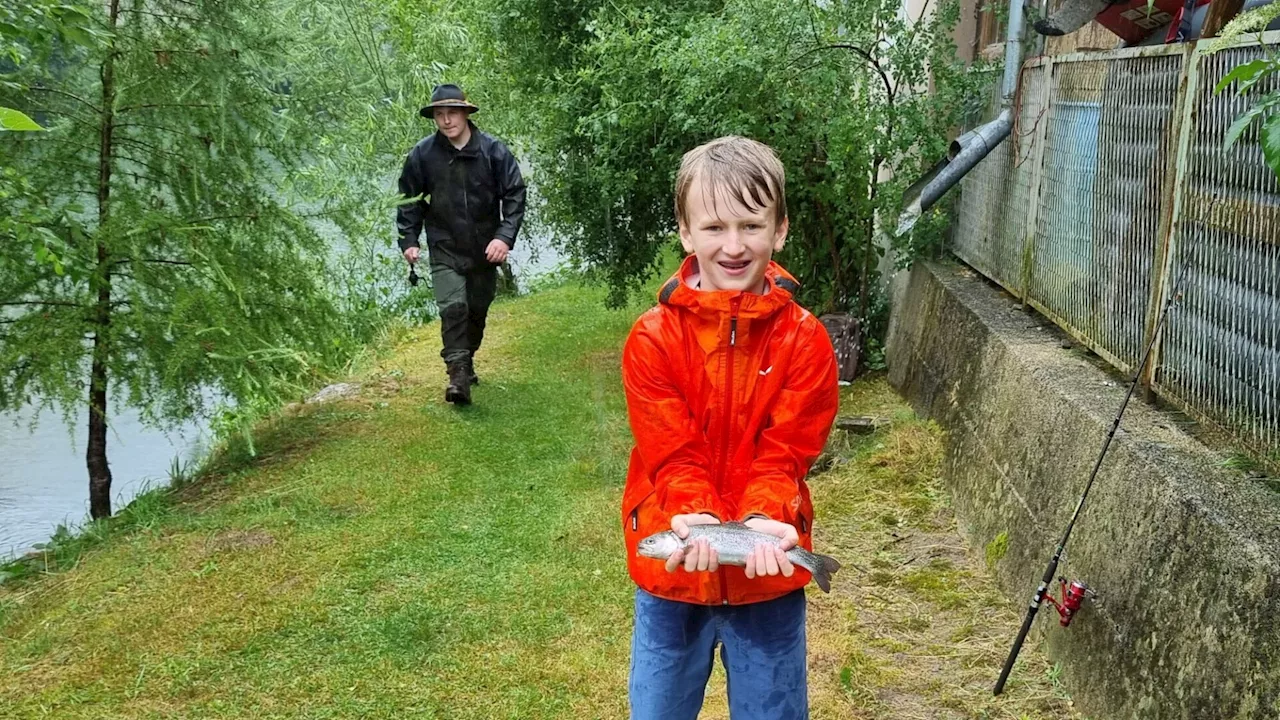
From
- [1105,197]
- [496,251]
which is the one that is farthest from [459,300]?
[1105,197]

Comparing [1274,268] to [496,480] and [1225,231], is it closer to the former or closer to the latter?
[1225,231]

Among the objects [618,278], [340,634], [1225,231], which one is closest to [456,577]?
[340,634]

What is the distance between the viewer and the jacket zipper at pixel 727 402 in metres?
2.56

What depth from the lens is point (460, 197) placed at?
7812mm

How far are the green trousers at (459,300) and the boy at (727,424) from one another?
523 centimetres

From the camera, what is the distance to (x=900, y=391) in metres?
7.39

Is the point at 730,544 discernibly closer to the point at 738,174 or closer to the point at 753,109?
the point at 738,174

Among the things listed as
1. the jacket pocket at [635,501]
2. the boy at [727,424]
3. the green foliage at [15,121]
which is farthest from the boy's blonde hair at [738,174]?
the green foliage at [15,121]

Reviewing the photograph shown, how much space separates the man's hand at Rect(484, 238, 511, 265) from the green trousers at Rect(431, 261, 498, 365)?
0.25 meters

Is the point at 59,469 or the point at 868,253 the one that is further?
the point at 59,469

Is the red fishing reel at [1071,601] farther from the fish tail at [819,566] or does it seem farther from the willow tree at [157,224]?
the willow tree at [157,224]

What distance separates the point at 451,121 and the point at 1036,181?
382 cm

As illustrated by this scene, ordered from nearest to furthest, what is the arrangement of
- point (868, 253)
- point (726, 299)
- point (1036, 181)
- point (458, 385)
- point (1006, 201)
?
point (726, 299) → point (1036, 181) → point (1006, 201) → point (458, 385) → point (868, 253)

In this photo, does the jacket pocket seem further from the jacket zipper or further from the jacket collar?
the jacket collar
